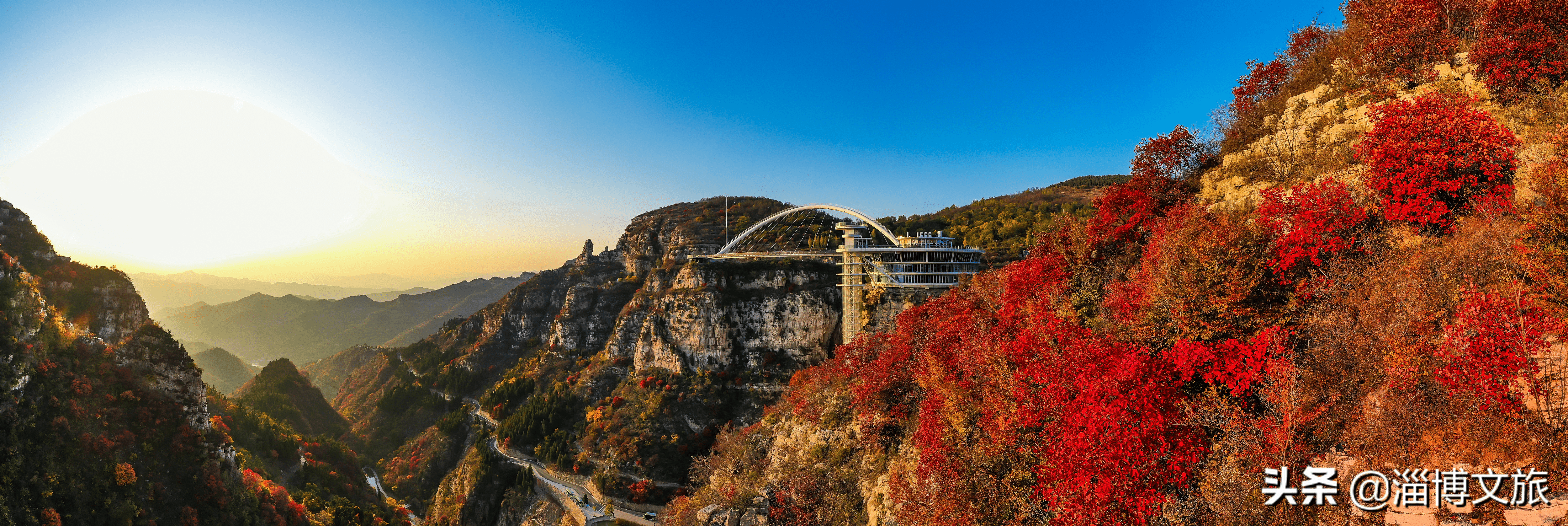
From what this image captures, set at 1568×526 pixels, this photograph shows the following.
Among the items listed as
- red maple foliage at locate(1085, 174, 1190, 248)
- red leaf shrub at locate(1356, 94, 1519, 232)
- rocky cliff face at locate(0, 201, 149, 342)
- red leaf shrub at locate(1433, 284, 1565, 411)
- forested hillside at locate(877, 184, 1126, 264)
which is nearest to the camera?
red leaf shrub at locate(1433, 284, 1565, 411)

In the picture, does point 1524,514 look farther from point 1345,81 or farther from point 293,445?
point 293,445

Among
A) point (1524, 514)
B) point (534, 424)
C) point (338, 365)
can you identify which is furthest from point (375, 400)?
point (1524, 514)

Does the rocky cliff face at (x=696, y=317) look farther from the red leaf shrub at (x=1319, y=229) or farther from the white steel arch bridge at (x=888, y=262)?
the red leaf shrub at (x=1319, y=229)

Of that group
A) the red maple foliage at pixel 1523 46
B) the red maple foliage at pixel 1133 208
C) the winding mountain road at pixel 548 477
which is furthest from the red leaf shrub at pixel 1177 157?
the winding mountain road at pixel 548 477

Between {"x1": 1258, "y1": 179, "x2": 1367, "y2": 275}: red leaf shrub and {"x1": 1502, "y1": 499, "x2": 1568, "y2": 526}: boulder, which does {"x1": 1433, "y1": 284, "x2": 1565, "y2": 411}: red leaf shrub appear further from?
{"x1": 1258, "y1": 179, "x2": 1367, "y2": 275}: red leaf shrub

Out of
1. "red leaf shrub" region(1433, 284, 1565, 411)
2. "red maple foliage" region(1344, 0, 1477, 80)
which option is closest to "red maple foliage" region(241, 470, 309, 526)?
"red leaf shrub" region(1433, 284, 1565, 411)

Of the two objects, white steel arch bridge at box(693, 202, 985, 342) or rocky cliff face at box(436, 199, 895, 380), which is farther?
rocky cliff face at box(436, 199, 895, 380)

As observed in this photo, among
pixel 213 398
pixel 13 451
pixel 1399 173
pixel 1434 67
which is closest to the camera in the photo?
pixel 1399 173
